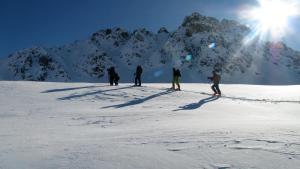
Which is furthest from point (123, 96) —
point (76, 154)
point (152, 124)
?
point (76, 154)

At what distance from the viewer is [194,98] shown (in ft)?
73.4

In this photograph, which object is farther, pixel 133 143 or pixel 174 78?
pixel 174 78

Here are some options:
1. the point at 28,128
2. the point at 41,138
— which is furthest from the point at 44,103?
the point at 41,138

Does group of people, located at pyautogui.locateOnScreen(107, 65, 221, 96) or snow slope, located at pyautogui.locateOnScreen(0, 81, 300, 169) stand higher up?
group of people, located at pyautogui.locateOnScreen(107, 65, 221, 96)

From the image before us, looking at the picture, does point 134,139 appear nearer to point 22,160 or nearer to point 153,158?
point 153,158

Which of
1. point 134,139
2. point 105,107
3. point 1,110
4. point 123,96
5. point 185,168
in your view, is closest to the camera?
point 185,168

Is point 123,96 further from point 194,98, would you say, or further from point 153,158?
point 153,158

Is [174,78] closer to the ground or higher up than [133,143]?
higher up

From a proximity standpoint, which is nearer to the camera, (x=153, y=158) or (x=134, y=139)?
(x=153, y=158)

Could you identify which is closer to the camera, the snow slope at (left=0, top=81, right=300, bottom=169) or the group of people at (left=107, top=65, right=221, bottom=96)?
the snow slope at (left=0, top=81, right=300, bottom=169)

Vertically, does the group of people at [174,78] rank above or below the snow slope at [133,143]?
above

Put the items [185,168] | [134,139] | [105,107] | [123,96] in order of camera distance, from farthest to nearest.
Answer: [123,96]
[105,107]
[134,139]
[185,168]

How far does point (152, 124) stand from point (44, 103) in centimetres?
796

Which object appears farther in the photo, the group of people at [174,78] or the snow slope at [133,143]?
the group of people at [174,78]
